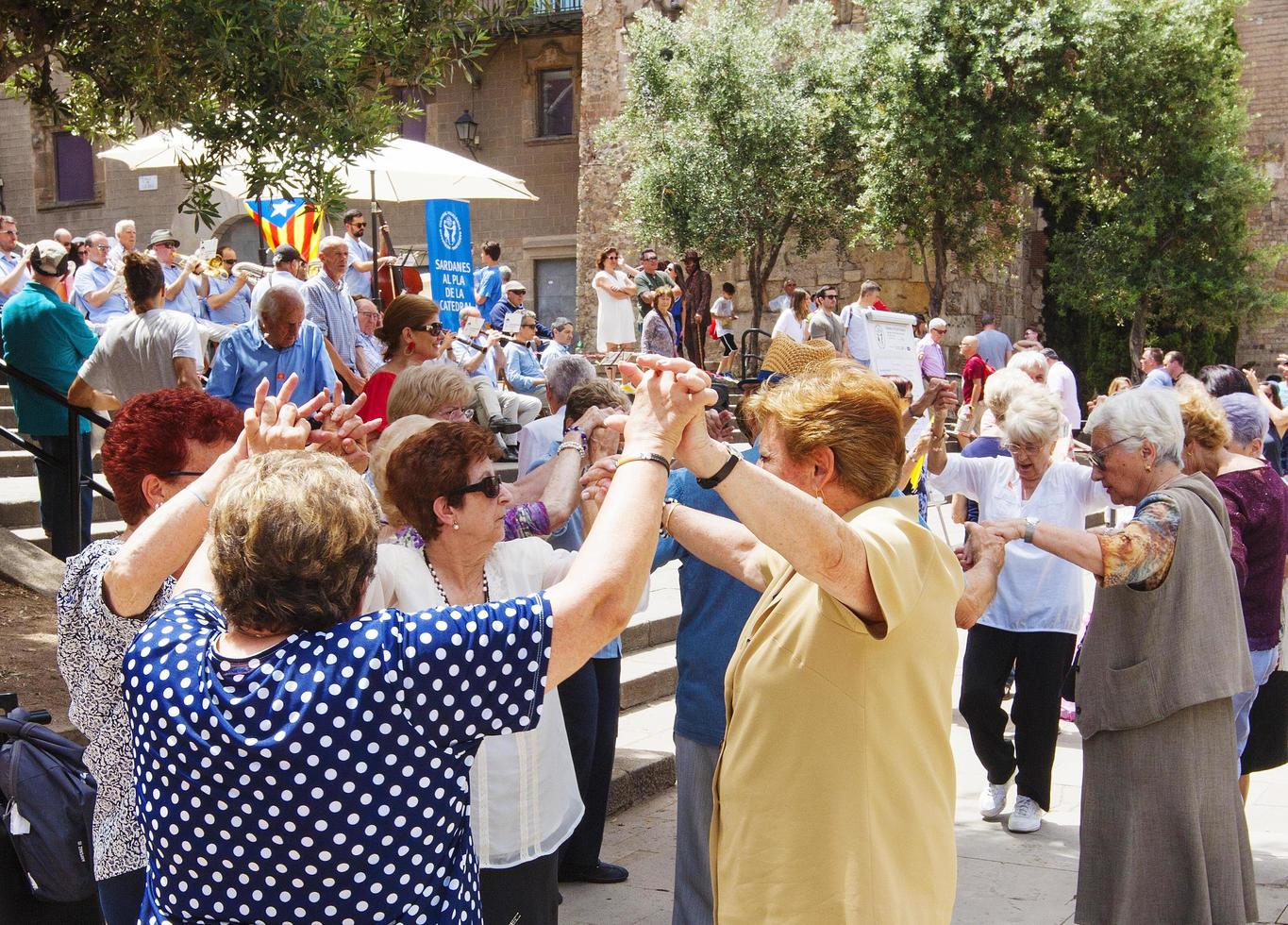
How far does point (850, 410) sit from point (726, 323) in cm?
1674

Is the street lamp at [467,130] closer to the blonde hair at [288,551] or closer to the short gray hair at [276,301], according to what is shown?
the short gray hair at [276,301]

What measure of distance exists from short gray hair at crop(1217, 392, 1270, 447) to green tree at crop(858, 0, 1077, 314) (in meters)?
14.1

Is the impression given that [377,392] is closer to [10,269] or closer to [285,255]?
[285,255]

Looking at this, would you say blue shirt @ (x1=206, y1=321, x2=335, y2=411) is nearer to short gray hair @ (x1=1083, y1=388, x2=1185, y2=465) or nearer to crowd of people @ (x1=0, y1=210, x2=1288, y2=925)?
crowd of people @ (x1=0, y1=210, x2=1288, y2=925)

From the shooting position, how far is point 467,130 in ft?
83.2

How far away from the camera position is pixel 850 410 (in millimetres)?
2461

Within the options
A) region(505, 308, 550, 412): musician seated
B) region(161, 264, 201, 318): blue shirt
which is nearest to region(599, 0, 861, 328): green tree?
region(505, 308, 550, 412): musician seated

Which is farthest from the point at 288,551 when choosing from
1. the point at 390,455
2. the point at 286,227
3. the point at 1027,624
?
the point at 286,227

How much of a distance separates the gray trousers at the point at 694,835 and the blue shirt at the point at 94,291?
8.72 m

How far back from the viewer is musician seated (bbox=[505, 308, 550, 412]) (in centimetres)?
1217

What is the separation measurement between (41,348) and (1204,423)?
19.5 ft

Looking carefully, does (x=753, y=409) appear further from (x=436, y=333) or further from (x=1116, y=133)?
(x=1116, y=133)

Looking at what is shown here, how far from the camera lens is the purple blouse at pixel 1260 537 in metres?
4.39

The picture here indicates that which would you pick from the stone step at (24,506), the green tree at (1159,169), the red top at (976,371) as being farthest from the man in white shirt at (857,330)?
the stone step at (24,506)
